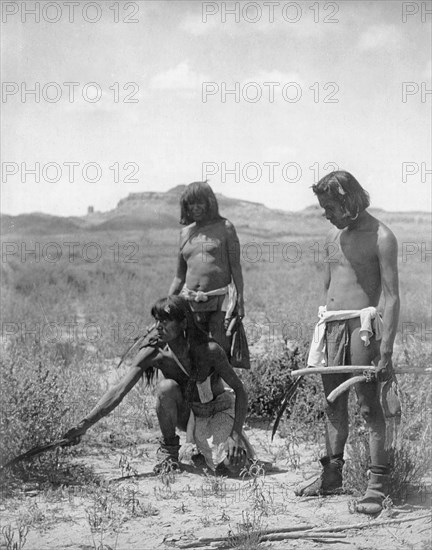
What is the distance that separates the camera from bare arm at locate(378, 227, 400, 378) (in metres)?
4.43

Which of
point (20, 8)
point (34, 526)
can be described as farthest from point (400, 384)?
point (20, 8)

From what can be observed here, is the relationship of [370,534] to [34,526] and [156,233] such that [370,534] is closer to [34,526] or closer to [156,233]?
[34,526]

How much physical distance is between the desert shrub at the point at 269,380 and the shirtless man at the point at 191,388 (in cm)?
116

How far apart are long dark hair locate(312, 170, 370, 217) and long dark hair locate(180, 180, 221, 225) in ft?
5.55

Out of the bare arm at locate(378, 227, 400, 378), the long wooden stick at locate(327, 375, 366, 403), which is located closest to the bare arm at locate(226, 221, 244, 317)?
the long wooden stick at locate(327, 375, 366, 403)

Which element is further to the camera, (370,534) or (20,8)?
(20,8)

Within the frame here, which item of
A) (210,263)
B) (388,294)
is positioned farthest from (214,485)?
(210,263)

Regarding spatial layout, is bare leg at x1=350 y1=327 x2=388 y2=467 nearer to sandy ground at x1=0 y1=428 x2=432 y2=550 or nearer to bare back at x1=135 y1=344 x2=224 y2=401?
sandy ground at x1=0 y1=428 x2=432 y2=550

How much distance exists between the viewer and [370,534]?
4199 millimetres

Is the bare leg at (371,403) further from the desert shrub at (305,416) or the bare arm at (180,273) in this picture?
the bare arm at (180,273)

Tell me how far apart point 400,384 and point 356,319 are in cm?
230

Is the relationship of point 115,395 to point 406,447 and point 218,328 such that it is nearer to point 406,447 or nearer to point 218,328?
point 218,328

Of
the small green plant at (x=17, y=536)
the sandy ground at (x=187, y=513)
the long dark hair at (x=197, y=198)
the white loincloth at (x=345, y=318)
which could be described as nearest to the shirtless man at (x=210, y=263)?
the long dark hair at (x=197, y=198)

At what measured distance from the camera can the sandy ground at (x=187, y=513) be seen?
13.5 ft
